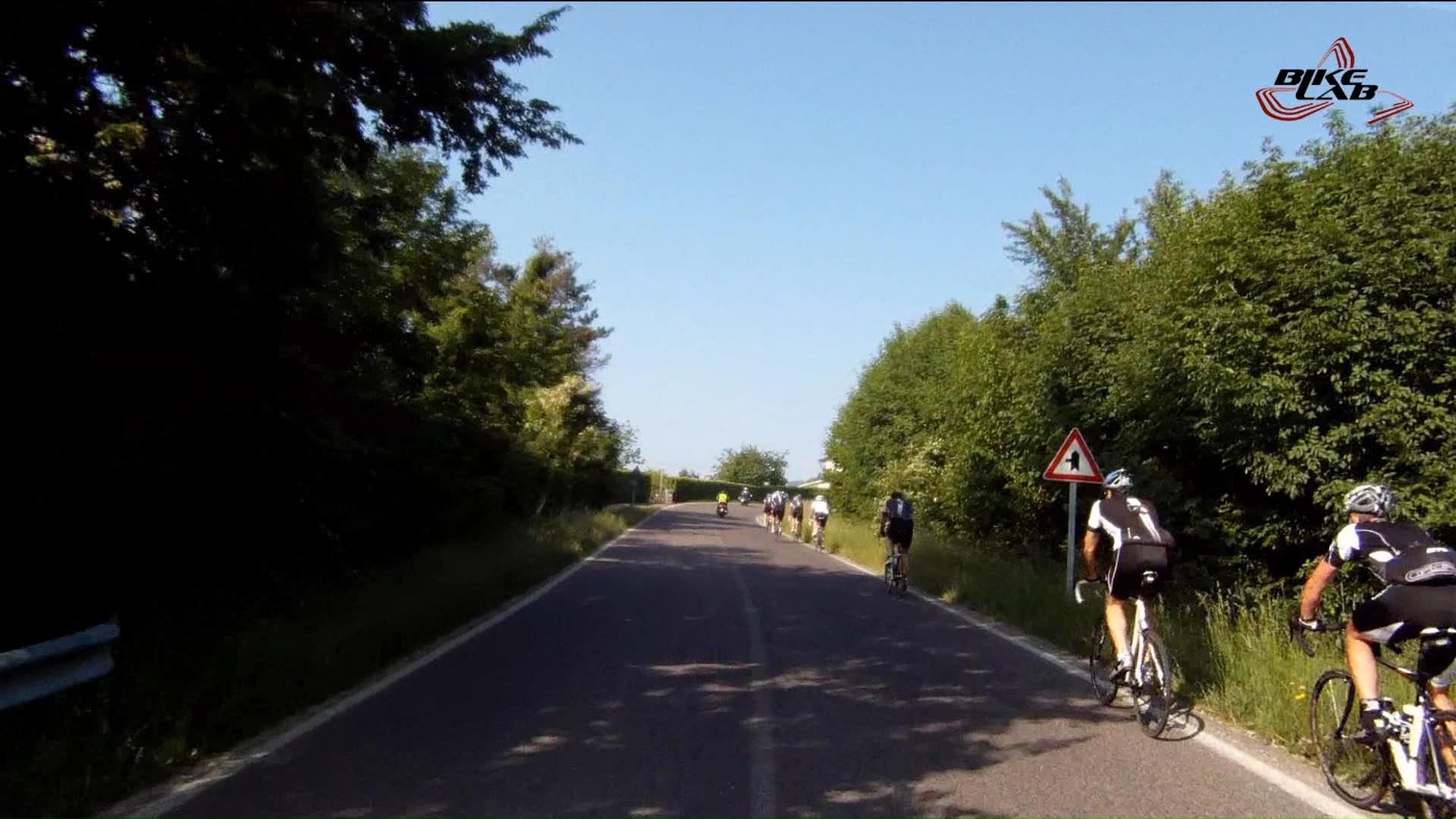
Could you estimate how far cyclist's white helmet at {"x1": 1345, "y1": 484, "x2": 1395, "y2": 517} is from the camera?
5.09 m

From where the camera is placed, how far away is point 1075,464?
12852 millimetres

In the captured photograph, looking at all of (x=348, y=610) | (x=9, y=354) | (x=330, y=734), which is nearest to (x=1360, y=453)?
(x=330, y=734)

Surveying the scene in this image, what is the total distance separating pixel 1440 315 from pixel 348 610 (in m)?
10.5

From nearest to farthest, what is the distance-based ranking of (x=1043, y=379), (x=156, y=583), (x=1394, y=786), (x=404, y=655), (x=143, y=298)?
(x=1394, y=786) → (x=143, y=298) → (x=156, y=583) → (x=404, y=655) → (x=1043, y=379)

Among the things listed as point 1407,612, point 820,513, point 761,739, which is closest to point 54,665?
point 761,739

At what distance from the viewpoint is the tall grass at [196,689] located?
5234 millimetres

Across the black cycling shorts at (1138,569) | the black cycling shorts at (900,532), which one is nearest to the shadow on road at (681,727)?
the black cycling shorts at (1138,569)

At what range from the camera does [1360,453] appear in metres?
9.67

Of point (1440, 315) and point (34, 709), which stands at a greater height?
point (1440, 315)

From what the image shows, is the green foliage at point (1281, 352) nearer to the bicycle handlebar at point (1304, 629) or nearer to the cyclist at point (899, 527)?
the cyclist at point (899, 527)

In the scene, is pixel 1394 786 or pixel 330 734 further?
pixel 330 734

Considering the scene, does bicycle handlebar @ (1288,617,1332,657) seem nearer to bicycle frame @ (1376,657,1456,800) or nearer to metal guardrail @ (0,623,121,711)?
bicycle frame @ (1376,657,1456,800)

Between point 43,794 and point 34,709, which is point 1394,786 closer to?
point 43,794

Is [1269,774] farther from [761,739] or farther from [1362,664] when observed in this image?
[761,739]
